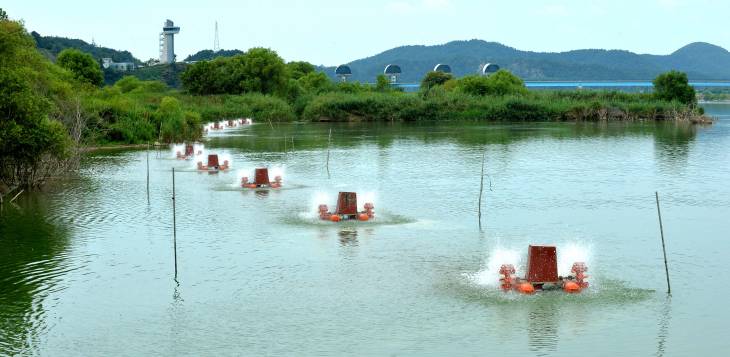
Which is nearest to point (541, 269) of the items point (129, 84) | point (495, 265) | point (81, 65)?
point (495, 265)

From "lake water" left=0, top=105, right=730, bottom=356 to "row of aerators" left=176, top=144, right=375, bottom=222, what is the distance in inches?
27.4

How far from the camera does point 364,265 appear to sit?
2427 cm

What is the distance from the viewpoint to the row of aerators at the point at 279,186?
30938mm

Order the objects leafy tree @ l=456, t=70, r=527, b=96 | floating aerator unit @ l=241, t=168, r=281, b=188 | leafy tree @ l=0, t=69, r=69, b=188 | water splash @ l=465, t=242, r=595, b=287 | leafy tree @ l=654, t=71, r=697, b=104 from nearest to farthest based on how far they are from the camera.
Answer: water splash @ l=465, t=242, r=595, b=287 < leafy tree @ l=0, t=69, r=69, b=188 < floating aerator unit @ l=241, t=168, r=281, b=188 < leafy tree @ l=654, t=71, r=697, b=104 < leafy tree @ l=456, t=70, r=527, b=96

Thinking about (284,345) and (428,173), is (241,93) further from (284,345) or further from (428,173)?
(284,345)

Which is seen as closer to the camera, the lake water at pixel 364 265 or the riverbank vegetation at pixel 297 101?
the lake water at pixel 364 265

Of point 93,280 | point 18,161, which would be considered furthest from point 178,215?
point 93,280

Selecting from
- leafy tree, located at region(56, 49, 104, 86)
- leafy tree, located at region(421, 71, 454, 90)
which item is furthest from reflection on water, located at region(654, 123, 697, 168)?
leafy tree, located at region(421, 71, 454, 90)

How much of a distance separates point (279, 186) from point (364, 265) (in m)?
17.3

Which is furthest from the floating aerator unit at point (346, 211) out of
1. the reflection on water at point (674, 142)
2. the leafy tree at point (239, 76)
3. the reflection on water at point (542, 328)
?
the leafy tree at point (239, 76)

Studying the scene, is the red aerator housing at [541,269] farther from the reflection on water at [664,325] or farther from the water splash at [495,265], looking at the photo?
the reflection on water at [664,325]

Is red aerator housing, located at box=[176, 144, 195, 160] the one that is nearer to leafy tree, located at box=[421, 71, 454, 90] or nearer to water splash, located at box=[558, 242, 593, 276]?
water splash, located at box=[558, 242, 593, 276]

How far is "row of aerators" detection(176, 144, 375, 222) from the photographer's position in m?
30.9

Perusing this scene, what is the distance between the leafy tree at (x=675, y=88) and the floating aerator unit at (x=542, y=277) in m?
98.9
